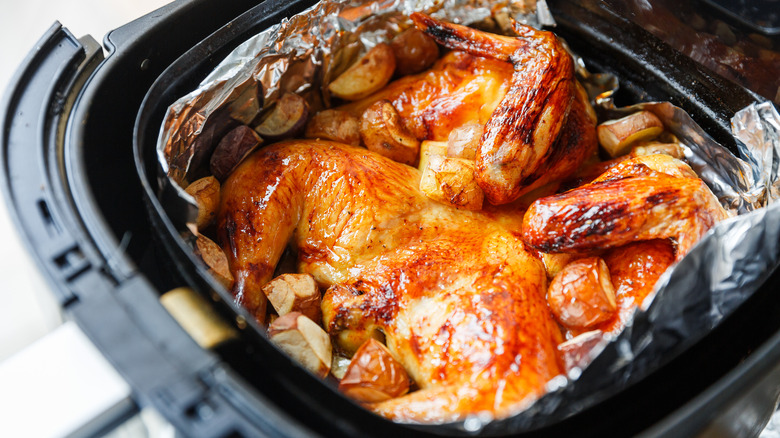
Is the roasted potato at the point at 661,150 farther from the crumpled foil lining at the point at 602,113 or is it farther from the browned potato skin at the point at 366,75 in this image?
the browned potato skin at the point at 366,75

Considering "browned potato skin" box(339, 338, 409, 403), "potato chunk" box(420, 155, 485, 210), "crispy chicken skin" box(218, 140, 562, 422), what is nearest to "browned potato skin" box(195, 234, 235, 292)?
"crispy chicken skin" box(218, 140, 562, 422)

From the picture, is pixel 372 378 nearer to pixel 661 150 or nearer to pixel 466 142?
pixel 466 142

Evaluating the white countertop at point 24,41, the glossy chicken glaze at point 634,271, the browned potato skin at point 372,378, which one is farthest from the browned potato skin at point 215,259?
the white countertop at point 24,41

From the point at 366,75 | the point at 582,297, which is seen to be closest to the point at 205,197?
the point at 366,75

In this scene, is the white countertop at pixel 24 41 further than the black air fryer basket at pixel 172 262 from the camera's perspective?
Yes

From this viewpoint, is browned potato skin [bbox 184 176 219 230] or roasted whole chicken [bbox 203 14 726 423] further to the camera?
browned potato skin [bbox 184 176 219 230]

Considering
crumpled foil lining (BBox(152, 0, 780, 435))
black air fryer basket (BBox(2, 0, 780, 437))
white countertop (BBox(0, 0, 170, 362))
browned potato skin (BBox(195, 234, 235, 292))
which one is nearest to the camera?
black air fryer basket (BBox(2, 0, 780, 437))

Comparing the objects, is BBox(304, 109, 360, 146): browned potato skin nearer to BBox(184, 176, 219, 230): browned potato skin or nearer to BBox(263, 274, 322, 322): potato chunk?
BBox(184, 176, 219, 230): browned potato skin
